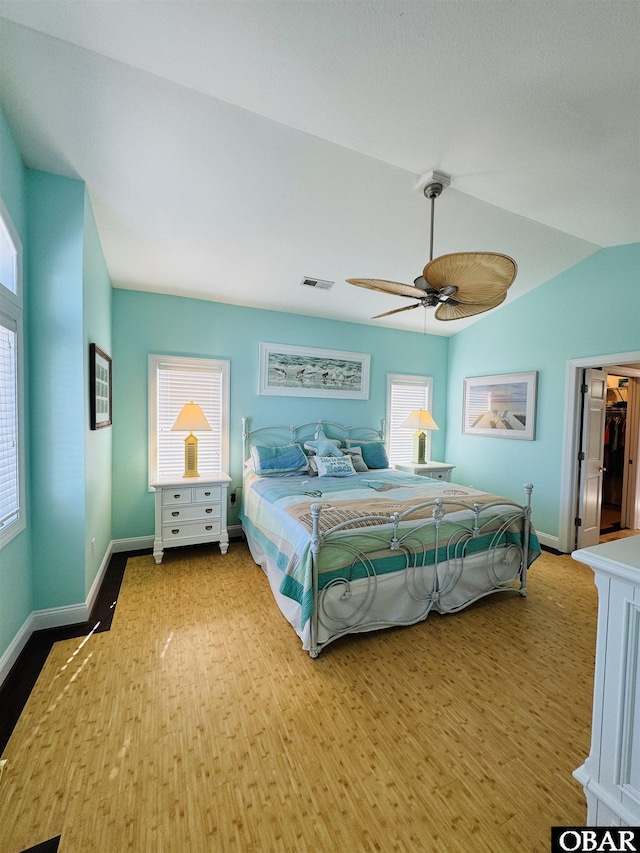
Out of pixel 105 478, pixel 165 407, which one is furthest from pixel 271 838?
pixel 165 407

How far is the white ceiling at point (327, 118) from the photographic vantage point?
1.50 metres

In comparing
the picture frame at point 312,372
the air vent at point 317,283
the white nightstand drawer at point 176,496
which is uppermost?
the air vent at point 317,283

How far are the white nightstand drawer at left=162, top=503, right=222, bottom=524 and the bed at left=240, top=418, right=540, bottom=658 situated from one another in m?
0.35

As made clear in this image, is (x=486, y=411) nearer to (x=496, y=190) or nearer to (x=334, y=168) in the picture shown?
(x=496, y=190)

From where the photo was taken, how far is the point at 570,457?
4.01 m

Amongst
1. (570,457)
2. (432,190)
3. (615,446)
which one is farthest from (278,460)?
(615,446)

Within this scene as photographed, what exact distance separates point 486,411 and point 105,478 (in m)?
4.71

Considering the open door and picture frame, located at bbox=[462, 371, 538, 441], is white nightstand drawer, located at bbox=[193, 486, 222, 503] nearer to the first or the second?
picture frame, located at bbox=[462, 371, 538, 441]

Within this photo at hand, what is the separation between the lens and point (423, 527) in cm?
261

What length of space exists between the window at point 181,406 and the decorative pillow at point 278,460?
18.0 inches

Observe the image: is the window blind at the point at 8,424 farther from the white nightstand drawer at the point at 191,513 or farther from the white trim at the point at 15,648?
the white nightstand drawer at the point at 191,513

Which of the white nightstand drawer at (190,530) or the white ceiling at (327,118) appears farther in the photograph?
the white nightstand drawer at (190,530)

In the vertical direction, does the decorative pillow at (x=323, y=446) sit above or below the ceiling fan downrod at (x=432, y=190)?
below

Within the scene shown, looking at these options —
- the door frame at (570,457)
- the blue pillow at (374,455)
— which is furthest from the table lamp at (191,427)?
the door frame at (570,457)
